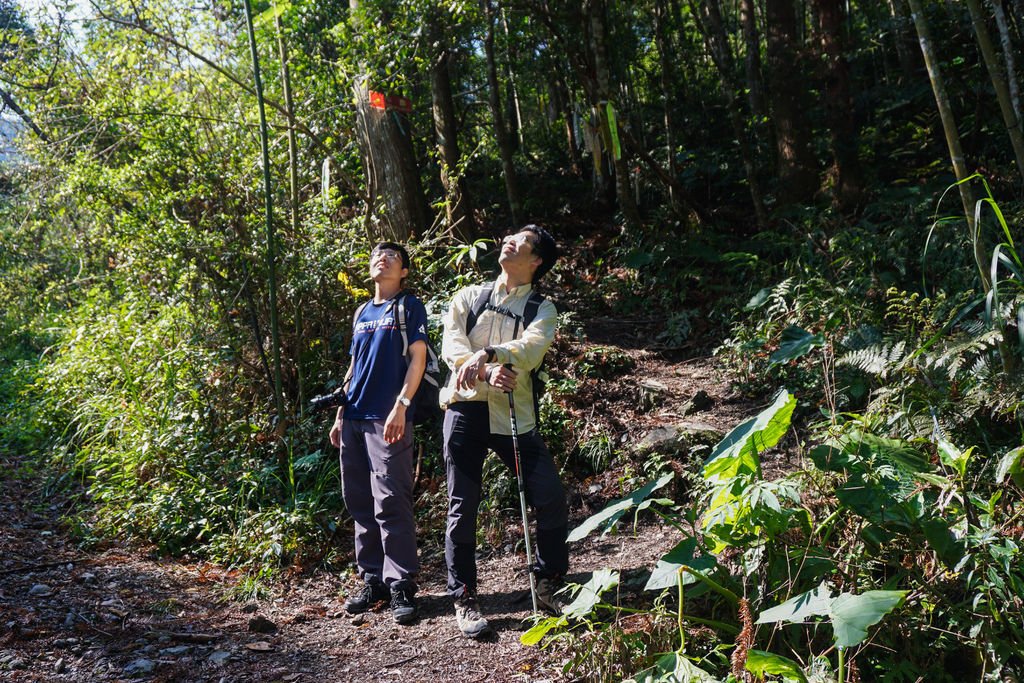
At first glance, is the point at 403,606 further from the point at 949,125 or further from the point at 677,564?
the point at 949,125

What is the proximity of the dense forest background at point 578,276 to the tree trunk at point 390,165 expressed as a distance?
31mm

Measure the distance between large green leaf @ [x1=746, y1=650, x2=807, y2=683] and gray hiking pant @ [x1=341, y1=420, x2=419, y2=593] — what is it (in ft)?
7.03

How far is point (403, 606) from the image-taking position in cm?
421

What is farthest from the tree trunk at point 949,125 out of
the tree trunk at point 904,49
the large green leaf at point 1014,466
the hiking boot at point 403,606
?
the tree trunk at point 904,49

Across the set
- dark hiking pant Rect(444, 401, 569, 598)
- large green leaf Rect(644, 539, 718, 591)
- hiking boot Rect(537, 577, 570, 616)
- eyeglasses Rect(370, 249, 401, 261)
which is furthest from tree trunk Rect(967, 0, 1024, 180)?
hiking boot Rect(537, 577, 570, 616)

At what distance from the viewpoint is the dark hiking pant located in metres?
3.95

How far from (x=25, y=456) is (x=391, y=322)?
5.67m

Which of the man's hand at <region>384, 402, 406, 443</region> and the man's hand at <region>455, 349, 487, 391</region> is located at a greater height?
the man's hand at <region>455, 349, 487, 391</region>

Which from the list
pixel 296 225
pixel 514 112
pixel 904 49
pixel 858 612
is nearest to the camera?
pixel 858 612

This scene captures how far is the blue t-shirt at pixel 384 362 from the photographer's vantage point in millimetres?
4312

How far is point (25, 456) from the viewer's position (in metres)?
7.94

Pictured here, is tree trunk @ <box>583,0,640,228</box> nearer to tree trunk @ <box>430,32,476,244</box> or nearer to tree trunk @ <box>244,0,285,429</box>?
tree trunk @ <box>430,32,476,244</box>

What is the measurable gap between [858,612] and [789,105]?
8131mm

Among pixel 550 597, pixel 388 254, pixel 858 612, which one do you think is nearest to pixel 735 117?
pixel 388 254
